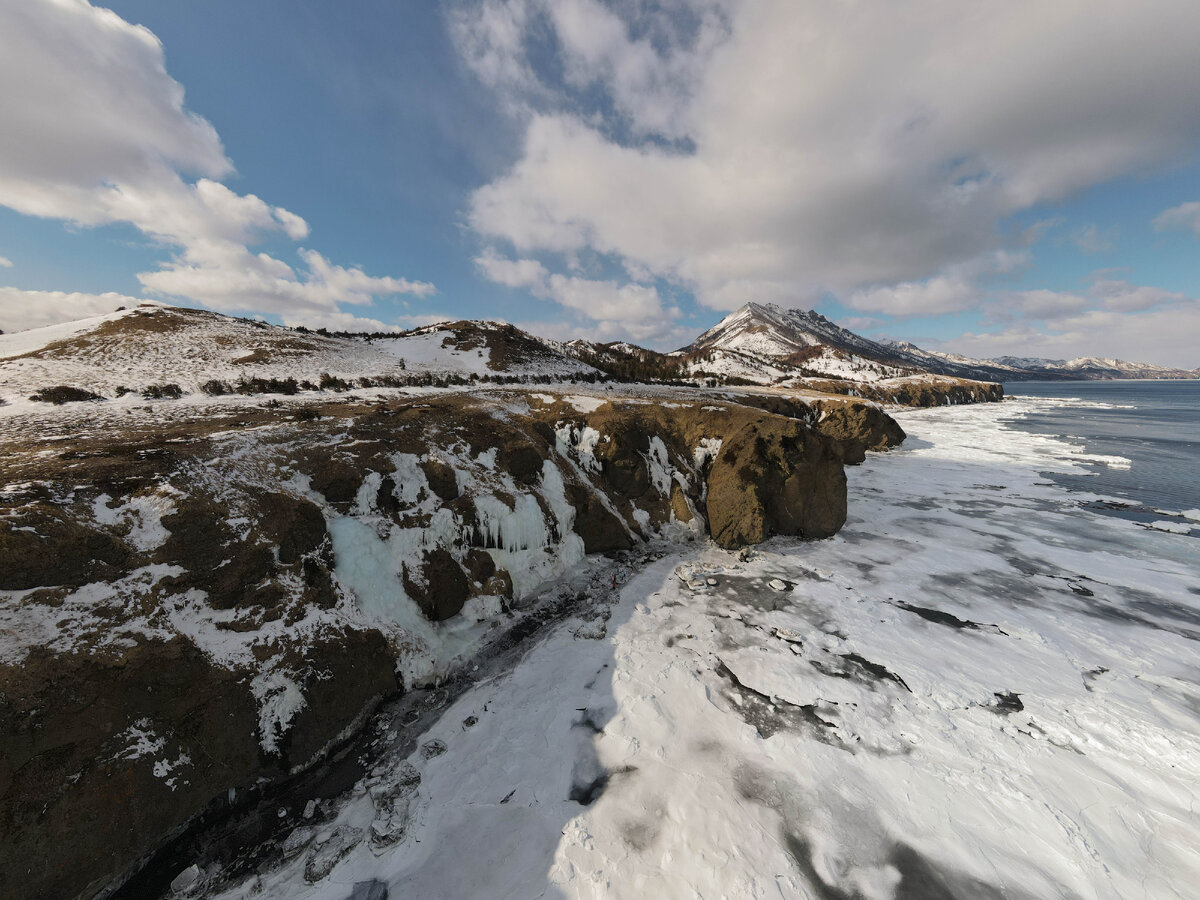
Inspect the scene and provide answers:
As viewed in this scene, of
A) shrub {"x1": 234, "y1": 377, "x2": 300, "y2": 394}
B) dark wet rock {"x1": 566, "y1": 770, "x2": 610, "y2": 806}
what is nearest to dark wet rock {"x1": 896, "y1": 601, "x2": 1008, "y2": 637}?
dark wet rock {"x1": 566, "y1": 770, "x2": 610, "y2": 806}

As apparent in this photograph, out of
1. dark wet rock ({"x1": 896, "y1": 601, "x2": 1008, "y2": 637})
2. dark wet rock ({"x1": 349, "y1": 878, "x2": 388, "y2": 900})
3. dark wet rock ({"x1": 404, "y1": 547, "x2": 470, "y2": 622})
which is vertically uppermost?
dark wet rock ({"x1": 404, "y1": 547, "x2": 470, "y2": 622})

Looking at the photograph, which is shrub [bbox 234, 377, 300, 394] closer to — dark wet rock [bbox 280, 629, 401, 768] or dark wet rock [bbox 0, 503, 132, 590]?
dark wet rock [bbox 0, 503, 132, 590]

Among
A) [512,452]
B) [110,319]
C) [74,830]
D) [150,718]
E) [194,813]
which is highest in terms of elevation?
[110,319]

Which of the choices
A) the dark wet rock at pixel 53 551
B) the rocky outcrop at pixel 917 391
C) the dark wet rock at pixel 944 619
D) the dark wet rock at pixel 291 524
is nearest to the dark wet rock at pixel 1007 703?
the dark wet rock at pixel 944 619

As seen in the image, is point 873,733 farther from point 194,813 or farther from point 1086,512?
point 1086,512

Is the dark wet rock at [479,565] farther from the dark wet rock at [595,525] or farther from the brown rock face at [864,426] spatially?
the brown rock face at [864,426]

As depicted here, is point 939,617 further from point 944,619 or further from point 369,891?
point 369,891

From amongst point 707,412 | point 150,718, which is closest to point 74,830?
point 150,718

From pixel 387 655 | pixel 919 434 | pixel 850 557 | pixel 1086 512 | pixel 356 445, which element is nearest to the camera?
pixel 387 655
